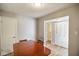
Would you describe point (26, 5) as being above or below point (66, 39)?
above

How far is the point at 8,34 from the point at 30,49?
16.2 inches

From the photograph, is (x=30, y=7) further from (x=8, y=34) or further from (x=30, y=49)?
(x=30, y=49)

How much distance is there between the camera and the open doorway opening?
5.20 feet

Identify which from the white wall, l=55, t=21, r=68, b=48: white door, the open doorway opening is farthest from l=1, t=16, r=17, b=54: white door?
l=55, t=21, r=68, b=48: white door

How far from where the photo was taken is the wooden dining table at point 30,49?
5.24 ft

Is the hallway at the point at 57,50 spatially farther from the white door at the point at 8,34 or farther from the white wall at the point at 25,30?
the white door at the point at 8,34

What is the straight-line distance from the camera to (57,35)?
5.40 feet

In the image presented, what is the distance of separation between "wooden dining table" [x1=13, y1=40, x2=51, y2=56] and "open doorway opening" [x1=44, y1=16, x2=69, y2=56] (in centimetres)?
9

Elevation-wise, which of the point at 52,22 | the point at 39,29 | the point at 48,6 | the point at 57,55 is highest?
the point at 48,6

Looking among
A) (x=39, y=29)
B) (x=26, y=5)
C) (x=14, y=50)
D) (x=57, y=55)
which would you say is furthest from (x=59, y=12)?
(x=14, y=50)

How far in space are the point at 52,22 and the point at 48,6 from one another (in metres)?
0.26

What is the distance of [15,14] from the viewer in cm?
160

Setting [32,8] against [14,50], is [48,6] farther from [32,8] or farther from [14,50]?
[14,50]

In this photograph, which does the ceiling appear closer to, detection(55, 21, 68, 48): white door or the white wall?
the white wall
